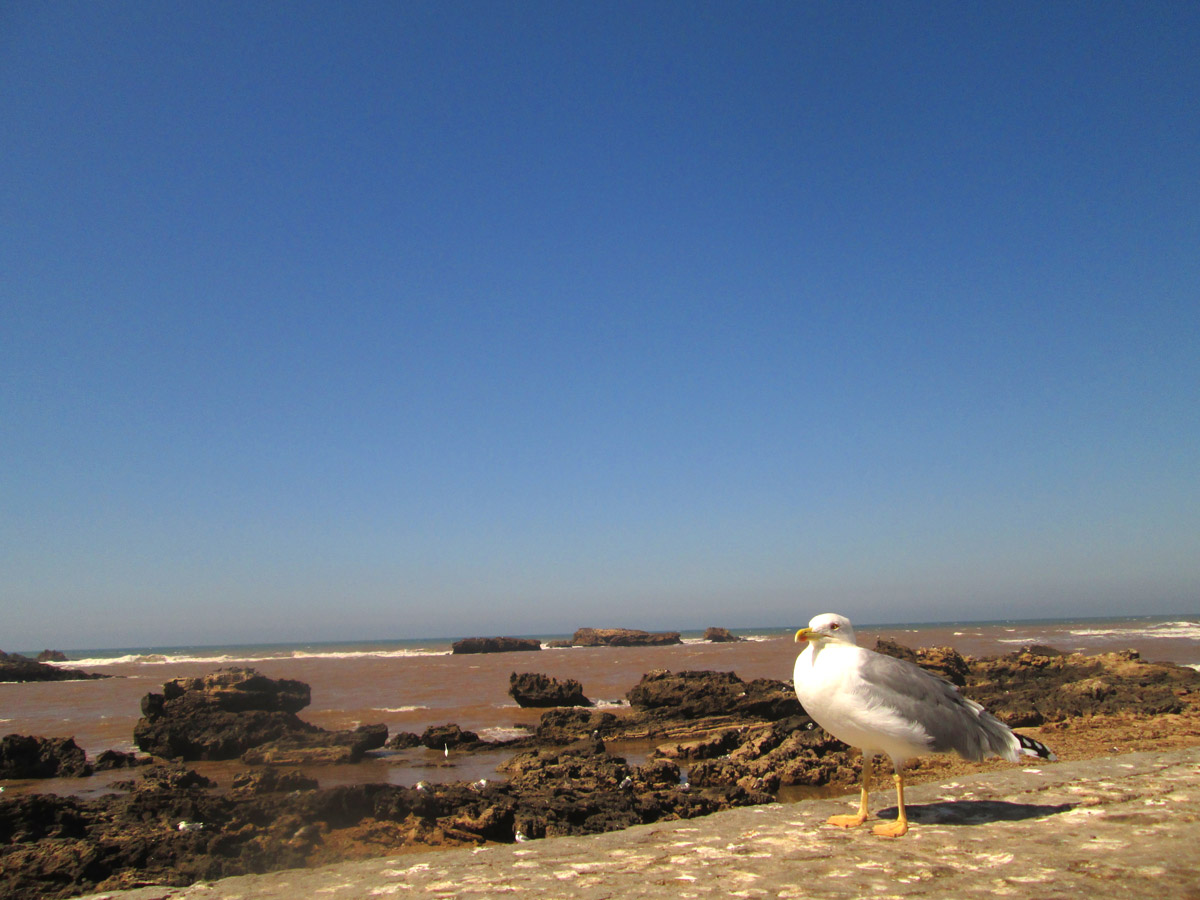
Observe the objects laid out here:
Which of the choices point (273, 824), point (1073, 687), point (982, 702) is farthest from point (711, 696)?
point (273, 824)

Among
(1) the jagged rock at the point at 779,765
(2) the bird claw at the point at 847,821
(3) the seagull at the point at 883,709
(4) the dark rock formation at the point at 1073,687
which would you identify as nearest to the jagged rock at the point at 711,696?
(4) the dark rock formation at the point at 1073,687

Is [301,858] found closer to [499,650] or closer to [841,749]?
[841,749]

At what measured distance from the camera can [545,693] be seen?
1614 cm

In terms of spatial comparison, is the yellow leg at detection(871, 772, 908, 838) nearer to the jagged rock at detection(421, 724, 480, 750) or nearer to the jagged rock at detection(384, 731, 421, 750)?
the jagged rock at detection(421, 724, 480, 750)

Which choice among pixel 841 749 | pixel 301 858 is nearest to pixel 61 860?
pixel 301 858

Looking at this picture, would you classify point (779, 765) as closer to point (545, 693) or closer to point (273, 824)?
point (273, 824)

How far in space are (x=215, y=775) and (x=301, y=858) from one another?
6150mm

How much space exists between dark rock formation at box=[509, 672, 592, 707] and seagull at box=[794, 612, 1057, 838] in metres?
11.9

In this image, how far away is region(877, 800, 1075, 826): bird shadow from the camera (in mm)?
4461

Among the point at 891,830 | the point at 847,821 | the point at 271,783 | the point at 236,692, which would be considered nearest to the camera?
the point at 891,830

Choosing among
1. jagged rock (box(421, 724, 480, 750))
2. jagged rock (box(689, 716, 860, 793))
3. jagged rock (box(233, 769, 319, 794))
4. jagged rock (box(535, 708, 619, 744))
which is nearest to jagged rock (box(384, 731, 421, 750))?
jagged rock (box(421, 724, 480, 750))

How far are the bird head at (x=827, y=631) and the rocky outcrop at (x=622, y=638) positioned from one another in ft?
180

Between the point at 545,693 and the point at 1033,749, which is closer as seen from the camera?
the point at 1033,749

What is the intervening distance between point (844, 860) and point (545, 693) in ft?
42.9
